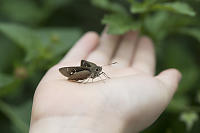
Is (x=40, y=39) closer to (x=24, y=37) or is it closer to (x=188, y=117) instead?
(x=24, y=37)

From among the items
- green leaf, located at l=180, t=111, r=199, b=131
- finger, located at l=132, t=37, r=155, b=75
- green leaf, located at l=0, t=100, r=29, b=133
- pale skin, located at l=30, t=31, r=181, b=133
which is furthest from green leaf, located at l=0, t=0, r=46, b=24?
green leaf, located at l=180, t=111, r=199, b=131

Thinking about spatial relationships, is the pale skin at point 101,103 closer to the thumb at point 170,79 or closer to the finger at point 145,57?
the thumb at point 170,79

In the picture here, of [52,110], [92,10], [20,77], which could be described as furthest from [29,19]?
[52,110]

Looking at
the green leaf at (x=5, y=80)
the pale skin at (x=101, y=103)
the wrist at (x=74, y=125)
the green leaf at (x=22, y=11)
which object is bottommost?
the wrist at (x=74, y=125)

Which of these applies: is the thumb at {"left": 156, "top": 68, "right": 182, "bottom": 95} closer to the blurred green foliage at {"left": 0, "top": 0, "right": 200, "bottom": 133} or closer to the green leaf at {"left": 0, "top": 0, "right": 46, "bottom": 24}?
the blurred green foliage at {"left": 0, "top": 0, "right": 200, "bottom": 133}

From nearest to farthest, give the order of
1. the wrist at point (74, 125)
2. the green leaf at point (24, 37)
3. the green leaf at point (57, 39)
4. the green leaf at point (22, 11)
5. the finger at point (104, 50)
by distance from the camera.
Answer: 1. the wrist at point (74, 125)
2. the finger at point (104, 50)
3. the green leaf at point (24, 37)
4. the green leaf at point (57, 39)
5. the green leaf at point (22, 11)

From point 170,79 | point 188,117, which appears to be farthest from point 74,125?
point 188,117

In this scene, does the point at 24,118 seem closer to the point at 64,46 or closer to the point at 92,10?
the point at 64,46

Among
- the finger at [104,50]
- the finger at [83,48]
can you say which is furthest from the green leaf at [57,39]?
the finger at [104,50]
